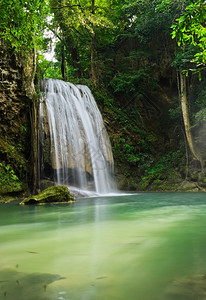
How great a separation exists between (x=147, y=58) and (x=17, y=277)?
1716 cm

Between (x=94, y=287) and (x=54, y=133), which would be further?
(x=54, y=133)

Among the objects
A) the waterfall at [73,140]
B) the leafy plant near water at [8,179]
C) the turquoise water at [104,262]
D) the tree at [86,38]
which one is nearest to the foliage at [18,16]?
the turquoise water at [104,262]

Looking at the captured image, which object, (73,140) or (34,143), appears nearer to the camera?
(34,143)

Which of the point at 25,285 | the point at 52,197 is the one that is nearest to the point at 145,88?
the point at 52,197

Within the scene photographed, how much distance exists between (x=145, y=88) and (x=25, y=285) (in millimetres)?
16297

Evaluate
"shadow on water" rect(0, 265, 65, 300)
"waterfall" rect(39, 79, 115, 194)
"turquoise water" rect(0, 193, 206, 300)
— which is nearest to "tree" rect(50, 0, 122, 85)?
"waterfall" rect(39, 79, 115, 194)

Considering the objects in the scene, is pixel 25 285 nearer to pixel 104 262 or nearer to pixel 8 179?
pixel 104 262

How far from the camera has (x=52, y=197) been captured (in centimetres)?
818

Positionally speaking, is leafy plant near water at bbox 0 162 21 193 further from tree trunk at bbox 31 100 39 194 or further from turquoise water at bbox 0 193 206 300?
turquoise water at bbox 0 193 206 300

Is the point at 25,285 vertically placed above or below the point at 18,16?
below

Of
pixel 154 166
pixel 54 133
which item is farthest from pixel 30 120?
pixel 154 166

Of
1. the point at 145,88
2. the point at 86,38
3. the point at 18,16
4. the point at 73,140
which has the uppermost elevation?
the point at 86,38

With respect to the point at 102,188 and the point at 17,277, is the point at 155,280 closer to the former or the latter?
the point at 17,277

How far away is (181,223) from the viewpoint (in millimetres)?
4535
